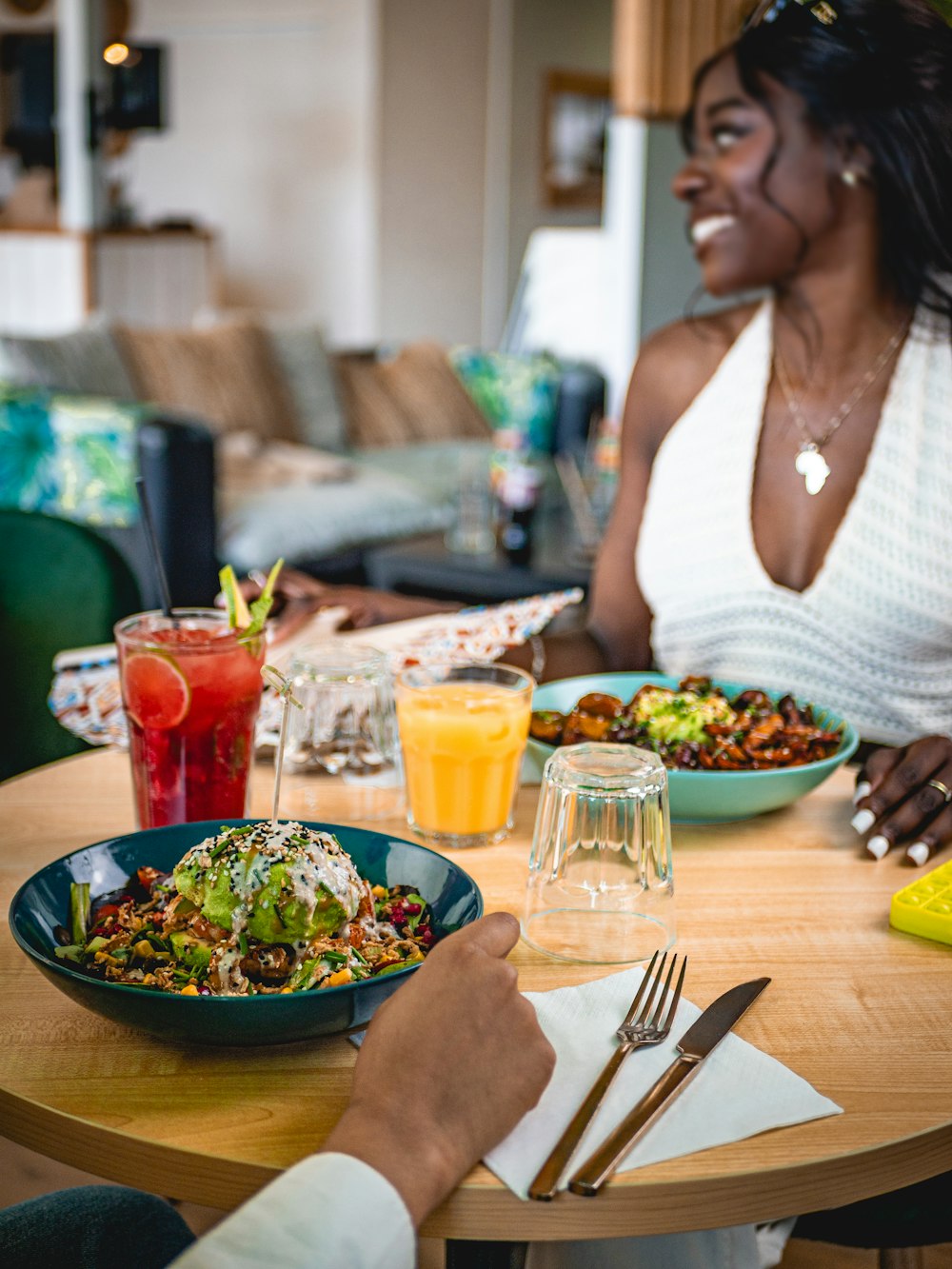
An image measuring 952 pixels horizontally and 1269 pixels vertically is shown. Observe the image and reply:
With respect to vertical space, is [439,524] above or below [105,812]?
below

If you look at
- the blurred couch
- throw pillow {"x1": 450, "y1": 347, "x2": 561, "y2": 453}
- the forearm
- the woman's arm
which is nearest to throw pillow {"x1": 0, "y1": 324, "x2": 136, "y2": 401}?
the blurred couch

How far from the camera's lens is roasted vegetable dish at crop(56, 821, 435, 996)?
0.82 metres

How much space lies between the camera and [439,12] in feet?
27.3

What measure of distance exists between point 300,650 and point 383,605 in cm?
32

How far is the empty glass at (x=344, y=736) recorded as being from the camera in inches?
A: 46.9

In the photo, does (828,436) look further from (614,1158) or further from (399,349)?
(399,349)

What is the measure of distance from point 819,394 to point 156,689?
0.97 m

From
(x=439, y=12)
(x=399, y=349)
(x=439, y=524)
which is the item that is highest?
(x=439, y=12)

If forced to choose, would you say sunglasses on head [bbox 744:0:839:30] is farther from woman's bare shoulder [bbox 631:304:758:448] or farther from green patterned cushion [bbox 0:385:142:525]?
green patterned cushion [bbox 0:385:142:525]

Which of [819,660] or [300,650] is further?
[819,660]

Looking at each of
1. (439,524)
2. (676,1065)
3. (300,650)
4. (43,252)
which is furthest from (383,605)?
(43,252)

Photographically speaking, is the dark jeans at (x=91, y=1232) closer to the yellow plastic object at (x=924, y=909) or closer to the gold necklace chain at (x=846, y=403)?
the yellow plastic object at (x=924, y=909)

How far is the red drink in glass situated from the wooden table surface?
120mm

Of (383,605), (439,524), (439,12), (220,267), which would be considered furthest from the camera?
(220,267)
